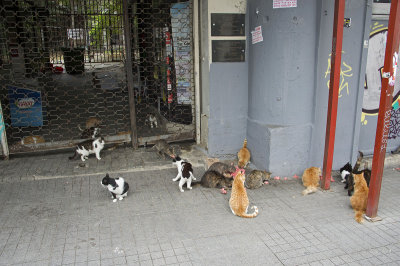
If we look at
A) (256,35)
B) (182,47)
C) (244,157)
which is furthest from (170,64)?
(244,157)

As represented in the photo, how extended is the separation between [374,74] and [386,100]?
2434 millimetres

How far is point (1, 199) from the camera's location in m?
4.97

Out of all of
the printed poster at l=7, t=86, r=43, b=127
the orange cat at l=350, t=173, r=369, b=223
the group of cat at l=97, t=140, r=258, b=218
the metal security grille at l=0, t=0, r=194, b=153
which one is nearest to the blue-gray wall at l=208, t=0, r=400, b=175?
the group of cat at l=97, t=140, r=258, b=218

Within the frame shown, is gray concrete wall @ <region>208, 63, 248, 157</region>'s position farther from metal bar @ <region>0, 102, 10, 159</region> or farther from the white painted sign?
metal bar @ <region>0, 102, 10, 159</region>

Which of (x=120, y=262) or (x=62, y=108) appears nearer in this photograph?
(x=120, y=262)

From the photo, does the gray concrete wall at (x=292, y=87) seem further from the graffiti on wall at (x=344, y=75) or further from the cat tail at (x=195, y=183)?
the cat tail at (x=195, y=183)

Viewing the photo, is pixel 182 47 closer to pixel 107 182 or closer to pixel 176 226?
pixel 107 182

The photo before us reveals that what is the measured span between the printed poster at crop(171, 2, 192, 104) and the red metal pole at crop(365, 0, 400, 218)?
3.67 metres

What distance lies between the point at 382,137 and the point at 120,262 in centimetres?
359

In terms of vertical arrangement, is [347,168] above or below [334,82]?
A: below

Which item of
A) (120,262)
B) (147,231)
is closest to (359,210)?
(147,231)

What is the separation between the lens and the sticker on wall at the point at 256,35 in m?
5.58

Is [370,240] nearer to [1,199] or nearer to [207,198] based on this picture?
[207,198]

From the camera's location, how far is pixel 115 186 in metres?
4.75
